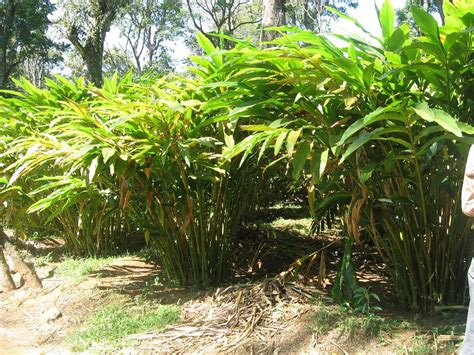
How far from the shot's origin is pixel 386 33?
8.33 ft

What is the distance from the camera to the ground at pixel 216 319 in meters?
2.80

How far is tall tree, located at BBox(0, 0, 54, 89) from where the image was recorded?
16219 mm

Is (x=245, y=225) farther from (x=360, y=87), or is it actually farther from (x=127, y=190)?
(x=360, y=87)

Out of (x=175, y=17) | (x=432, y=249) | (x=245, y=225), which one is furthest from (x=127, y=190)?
(x=175, y=17)

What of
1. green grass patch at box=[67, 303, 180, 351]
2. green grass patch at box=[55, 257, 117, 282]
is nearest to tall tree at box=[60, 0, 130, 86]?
green grass patch at box=[55, 257, 117, 282]

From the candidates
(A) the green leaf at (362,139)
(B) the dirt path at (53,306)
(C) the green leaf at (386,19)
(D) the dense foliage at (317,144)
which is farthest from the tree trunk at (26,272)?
(C) the green leaf at (386,19)

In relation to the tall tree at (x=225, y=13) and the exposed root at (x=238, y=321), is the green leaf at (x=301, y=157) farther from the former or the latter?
the tall tree at (x=225, y=13)

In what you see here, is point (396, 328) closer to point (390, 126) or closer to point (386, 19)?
point (390, 126)

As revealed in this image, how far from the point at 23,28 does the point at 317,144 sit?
1651cm

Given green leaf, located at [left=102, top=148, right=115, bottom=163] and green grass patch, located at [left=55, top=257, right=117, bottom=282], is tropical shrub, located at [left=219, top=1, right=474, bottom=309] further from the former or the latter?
green grass patch, located at [left=55, top=257, right=117, bottom=282]

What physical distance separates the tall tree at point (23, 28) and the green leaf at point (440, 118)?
50.6 feet

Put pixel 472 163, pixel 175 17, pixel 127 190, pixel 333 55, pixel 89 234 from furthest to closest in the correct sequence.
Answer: pixel 175 17 → pixel 89 234 → pixel 127 190 → pixel 333 55 → pixel 472 163

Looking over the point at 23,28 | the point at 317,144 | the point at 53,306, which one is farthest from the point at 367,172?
the point at 23,28

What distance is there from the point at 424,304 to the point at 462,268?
0.96 ft
